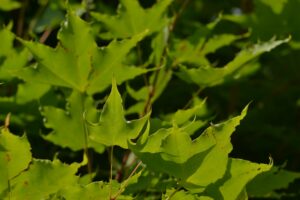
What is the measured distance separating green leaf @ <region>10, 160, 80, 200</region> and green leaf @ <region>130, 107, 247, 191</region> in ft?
0.32

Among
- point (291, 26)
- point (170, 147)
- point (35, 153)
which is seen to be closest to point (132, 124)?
point (170, 147)

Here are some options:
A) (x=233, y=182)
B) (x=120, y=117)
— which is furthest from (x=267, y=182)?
(x=120, y=117)

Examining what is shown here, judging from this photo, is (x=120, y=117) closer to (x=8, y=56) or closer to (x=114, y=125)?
(x=114, y=125)

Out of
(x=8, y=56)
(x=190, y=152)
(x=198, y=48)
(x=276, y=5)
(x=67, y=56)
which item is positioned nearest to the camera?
(x=190, y=152)

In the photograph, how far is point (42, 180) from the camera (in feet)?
2.51

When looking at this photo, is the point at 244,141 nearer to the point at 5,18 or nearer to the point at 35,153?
the point at 35,153

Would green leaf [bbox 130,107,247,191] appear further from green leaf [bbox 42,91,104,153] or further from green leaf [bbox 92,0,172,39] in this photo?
green leaf [bbox 92,0,172,39]

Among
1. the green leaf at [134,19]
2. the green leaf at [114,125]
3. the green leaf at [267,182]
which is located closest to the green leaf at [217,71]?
the green leaf at [134,19]

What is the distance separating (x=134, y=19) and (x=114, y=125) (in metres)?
0.40

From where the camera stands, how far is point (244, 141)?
1.48 meters

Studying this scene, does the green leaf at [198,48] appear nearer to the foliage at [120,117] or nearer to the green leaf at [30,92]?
the foliage at [120,117]

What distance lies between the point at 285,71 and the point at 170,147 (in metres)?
1.00

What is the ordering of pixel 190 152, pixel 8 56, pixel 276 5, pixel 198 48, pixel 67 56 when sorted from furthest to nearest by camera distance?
pixel 276 5, pixel 198 48, pixel 8 56, pixel 67 56, pixel 190 152

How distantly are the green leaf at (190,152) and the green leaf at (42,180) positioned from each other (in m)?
0.10
